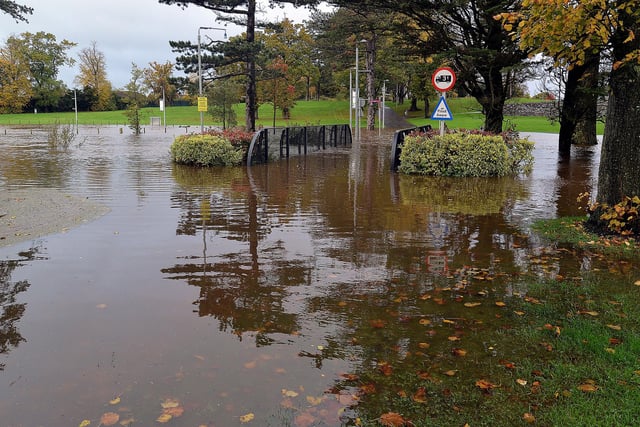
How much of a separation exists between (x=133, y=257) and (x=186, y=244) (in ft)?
2.75

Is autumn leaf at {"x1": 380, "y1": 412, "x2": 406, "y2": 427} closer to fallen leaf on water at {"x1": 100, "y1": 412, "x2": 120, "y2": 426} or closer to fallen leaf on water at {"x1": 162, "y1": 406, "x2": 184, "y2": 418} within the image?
fallen leaf on water at {"x1": 162, "y1": 406, "x2": 184, "y2": 418}

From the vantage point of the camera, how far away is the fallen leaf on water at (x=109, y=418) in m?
3.14

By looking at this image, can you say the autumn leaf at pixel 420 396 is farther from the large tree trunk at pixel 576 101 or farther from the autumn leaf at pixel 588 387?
the large tree trunk at pixel 576 101

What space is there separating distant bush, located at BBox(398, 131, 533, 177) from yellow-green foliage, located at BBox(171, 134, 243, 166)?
18.2 ft

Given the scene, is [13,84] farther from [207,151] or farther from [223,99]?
[207,151]

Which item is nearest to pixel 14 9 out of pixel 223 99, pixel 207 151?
pixel 207 151

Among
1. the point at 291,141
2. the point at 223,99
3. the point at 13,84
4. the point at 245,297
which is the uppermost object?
the point at 13,84

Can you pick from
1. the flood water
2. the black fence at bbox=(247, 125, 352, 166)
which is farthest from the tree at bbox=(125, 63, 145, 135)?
the flood water

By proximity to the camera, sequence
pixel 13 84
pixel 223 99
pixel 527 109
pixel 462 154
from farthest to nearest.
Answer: pixel 13 84
pixel 527 109
pixel 223 99
pixel 462 154

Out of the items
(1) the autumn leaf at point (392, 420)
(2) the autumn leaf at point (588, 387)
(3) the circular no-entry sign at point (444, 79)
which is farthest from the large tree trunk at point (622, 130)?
(3) the circular no-entry sign at point (444, 79)

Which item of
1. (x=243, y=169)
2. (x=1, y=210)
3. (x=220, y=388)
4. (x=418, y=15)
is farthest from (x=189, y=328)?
(x=418, y=15)

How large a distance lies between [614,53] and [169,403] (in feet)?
23.8

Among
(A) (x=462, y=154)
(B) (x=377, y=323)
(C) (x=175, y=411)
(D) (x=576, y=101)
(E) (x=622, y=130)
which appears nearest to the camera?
(C) (x=175, y=411)

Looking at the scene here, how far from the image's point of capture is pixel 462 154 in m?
14.1
